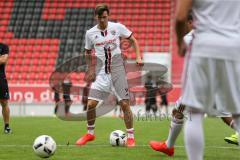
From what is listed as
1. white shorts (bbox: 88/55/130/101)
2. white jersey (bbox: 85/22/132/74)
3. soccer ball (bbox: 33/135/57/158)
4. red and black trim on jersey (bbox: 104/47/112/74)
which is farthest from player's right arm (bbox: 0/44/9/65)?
soccer ball (bbox: 33/135/57/158)

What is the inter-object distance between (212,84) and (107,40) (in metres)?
4.67

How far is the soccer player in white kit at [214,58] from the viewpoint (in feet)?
14.7

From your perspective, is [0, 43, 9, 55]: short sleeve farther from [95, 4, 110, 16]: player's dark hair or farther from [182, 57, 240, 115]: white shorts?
[182, 57, 240, 115]: white shorts

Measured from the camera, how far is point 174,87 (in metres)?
24.4

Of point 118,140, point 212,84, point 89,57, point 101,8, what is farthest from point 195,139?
point 89,57

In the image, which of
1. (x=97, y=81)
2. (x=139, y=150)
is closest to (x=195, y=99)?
(x=139, y=150)

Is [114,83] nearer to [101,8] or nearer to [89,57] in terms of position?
[89,57]

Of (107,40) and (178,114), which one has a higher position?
(107,40)

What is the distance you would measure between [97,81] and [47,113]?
1567 cm

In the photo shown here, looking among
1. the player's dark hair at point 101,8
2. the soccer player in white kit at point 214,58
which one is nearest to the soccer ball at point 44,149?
the player's dark hair at point 101,8

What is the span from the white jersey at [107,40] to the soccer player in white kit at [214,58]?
14.7ft

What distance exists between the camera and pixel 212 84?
448 cm

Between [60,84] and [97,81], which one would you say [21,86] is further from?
[97,81]

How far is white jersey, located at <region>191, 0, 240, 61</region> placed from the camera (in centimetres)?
448
